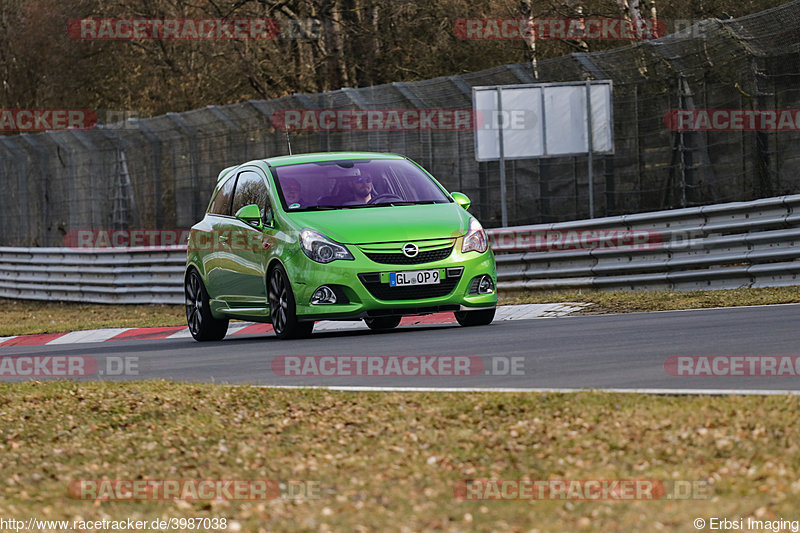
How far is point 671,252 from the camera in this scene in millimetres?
16078

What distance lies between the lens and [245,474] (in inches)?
266

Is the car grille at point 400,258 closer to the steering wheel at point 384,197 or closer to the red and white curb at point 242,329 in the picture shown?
the steering wheel at point 384,197

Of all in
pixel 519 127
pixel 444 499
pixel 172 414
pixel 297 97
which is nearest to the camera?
pixel 444 499

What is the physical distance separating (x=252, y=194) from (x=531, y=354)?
4.40 m

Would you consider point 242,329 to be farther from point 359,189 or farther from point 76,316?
point 76,316

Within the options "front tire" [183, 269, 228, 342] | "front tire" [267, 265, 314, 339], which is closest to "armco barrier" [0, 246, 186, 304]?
"front tire" [183, 269, 228, 342]

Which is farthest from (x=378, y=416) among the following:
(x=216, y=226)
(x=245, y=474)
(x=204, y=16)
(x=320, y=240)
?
(x=204, y=16)

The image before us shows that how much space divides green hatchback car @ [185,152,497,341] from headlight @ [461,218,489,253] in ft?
0.04

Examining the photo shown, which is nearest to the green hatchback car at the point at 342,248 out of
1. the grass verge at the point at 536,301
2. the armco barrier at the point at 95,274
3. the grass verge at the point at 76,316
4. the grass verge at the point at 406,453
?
the grass verge at the point at 536,301

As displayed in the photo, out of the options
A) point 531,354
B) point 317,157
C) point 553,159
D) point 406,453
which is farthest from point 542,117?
point 406,453

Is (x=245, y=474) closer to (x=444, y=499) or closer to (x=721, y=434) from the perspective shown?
(x=444, y=499)

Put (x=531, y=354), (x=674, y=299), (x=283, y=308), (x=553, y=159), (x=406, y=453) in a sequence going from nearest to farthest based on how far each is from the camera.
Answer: (x=406, y=453), (x=531, y=354), (x=283, y=308), (x=674, y=299), (x=553, y=159)

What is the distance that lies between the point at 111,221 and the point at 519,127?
37.0ft

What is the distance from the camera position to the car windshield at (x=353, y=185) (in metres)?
13.0
